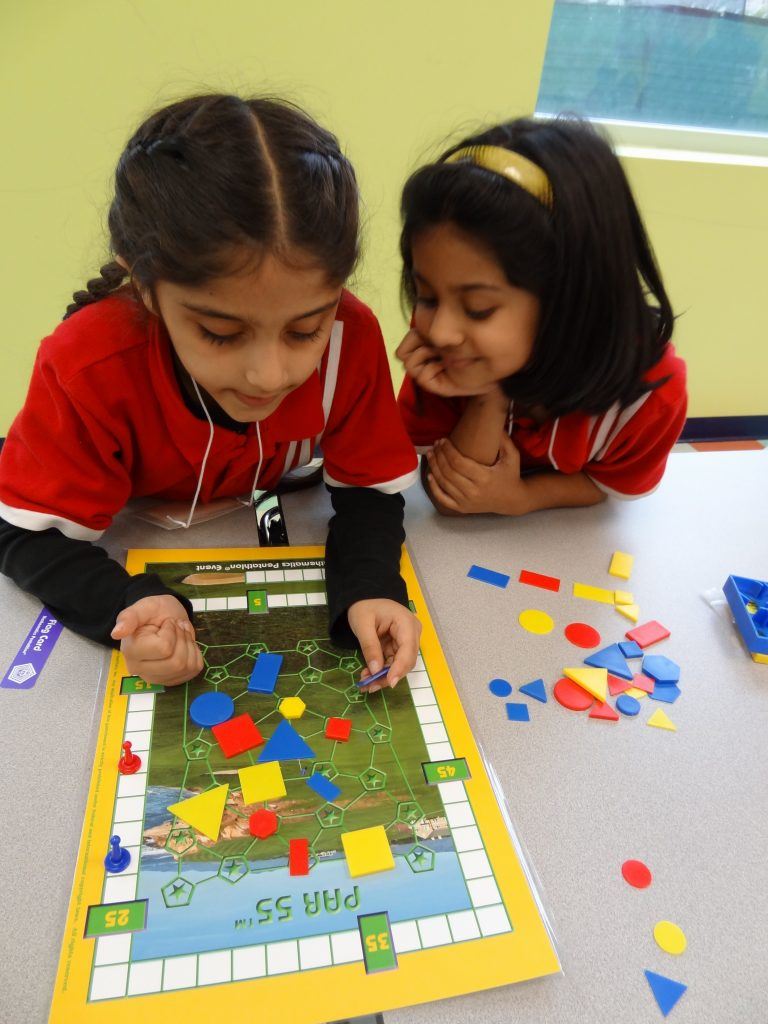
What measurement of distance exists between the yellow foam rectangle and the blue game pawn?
514mm

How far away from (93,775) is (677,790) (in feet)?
1.56

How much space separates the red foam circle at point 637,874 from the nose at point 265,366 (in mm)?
470

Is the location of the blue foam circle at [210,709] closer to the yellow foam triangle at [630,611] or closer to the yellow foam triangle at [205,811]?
the yellow foam triangle at [205,811]

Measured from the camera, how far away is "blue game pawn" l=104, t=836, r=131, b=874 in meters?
0.47

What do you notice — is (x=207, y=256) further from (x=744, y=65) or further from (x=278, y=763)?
(x=744, y=65)

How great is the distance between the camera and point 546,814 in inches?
21.5

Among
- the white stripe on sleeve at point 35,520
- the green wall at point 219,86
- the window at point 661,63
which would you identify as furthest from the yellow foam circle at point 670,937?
the window at point 661,63

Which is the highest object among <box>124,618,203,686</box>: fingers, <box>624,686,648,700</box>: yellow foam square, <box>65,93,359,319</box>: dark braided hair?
<box>65,93,359,319</box>: dark braided hair

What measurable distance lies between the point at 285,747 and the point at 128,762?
12 cm

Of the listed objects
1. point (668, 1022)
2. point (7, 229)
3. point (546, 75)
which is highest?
point (546, 75)

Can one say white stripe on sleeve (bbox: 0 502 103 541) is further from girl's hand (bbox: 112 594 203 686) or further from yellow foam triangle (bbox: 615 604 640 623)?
yellow foam triangle (bbox: 615 604 640 623)

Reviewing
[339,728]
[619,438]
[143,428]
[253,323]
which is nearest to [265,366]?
[253,323]

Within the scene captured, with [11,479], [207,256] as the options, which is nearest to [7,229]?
[11,479]

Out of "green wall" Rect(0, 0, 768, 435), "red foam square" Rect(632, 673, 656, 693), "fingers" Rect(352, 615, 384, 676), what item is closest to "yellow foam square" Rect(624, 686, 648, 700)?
"red foam square" Rect(632, 673, 656, 693)
